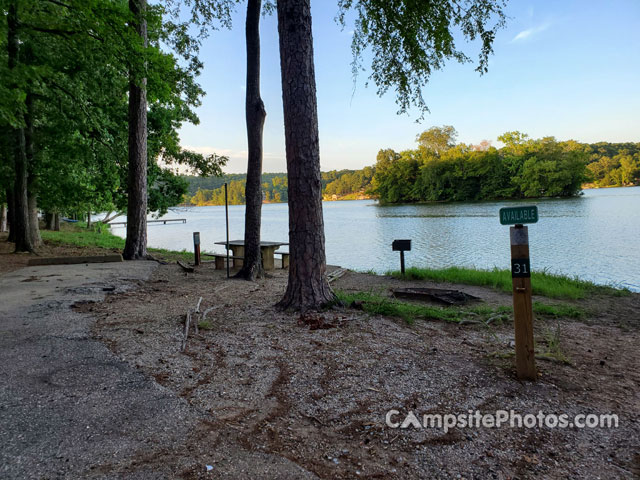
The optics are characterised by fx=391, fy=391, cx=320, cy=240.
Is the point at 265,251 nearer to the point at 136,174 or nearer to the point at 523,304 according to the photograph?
the point at 136,174

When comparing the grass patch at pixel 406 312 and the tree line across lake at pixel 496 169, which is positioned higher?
the tree line across lake at pixel 496 169

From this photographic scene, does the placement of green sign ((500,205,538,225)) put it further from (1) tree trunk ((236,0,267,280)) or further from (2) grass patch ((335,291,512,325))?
(1) tree trunk ((236,0,267,280))

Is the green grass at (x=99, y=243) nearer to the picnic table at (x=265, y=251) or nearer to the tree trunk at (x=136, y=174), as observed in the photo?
the tree trunk at (x=136, y=174)

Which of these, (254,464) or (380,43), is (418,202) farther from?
(254,464)

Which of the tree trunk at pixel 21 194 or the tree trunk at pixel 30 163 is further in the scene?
the tree trunk at pixel 30 163

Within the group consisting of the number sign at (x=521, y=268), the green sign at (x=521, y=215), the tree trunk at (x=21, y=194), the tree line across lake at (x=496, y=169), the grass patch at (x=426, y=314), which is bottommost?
the grass patch at (x=426, y=314)

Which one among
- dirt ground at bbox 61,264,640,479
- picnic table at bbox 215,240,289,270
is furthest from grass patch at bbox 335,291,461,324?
picnic table at bbox 215,240,289,270

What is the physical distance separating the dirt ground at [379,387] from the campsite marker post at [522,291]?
15 cm

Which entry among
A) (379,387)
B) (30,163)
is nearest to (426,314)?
(379,387)

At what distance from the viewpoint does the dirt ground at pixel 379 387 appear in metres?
2.13

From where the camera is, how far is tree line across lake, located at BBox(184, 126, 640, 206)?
6612 cm

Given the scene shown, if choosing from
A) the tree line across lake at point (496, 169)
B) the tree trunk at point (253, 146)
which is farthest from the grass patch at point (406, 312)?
the tree line across lake at point (496, 169)

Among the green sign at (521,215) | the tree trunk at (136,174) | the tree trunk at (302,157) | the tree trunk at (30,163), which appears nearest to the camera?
the green sign at (521,215)

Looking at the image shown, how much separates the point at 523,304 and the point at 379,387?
1.28 metres
